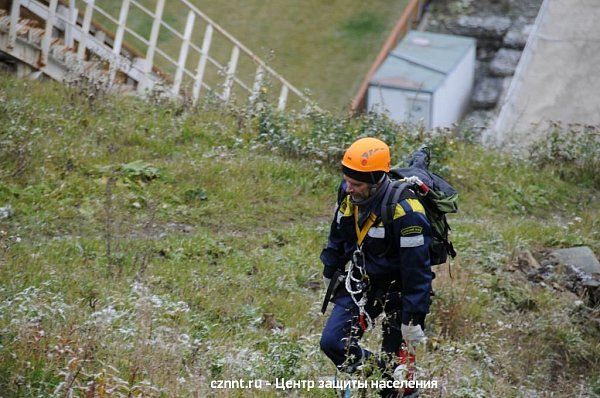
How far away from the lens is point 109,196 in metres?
8.80

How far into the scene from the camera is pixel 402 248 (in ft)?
18.7

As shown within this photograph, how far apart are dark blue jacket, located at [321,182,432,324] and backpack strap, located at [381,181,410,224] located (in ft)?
0.10

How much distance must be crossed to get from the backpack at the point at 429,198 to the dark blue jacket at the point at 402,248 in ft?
0.21

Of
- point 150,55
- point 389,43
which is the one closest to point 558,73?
point 389,43

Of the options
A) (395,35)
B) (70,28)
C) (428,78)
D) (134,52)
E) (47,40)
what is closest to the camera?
(47,40)

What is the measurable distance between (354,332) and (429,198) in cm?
109

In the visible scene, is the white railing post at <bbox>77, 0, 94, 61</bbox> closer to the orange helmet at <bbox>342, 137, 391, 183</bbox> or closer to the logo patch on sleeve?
the orange helmet at <bbox>342, 137, 391, 183</bbox>

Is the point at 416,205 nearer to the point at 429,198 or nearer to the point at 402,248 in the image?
the point at 429,198

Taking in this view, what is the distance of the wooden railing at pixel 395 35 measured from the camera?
2002 cm

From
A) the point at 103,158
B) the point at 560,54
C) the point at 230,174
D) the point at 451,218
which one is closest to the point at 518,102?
the point at 560,54

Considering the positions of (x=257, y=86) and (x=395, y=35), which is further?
(x=395, y=35)

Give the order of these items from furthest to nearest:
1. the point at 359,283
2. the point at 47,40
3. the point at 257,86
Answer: the point at 47,40 < the point at 257,86 < the point at 359,283

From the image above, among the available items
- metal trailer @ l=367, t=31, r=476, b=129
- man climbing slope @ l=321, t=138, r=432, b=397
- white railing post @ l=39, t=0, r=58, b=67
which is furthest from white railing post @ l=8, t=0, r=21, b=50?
man climbing slope @ l=321, t=138, r=432, b=397

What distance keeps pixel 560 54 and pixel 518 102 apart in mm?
1186
